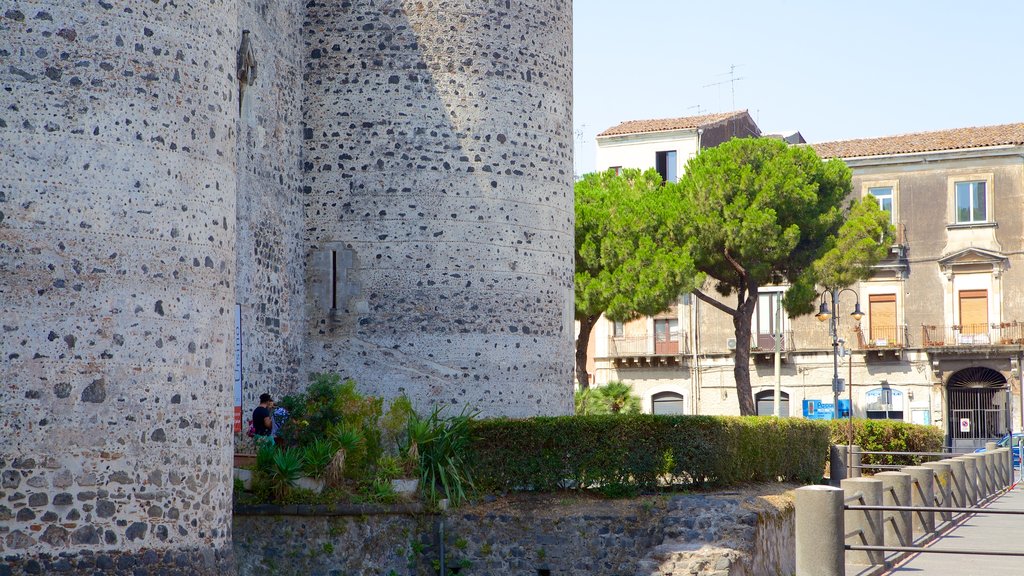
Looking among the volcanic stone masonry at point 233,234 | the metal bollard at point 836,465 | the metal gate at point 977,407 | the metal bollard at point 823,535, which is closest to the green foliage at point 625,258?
the metal bollard at point 836,465

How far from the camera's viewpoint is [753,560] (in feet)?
47.2

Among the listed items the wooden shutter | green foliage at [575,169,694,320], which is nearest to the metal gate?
the wooden shutter

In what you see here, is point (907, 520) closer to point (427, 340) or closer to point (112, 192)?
point (427, 340)

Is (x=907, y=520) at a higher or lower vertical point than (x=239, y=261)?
lower

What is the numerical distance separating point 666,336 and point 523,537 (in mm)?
32938

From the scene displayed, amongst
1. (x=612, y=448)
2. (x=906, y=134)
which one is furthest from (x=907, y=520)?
(x=906, y=134)

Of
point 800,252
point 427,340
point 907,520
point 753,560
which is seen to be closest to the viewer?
point 753,560

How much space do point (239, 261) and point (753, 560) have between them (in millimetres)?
7140

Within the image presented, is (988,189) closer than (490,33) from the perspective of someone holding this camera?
No

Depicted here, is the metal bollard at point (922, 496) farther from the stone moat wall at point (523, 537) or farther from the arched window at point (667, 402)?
the arched window at point (667, 402)

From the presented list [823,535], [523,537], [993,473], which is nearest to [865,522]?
[823,535]

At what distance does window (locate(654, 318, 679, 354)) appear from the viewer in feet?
157

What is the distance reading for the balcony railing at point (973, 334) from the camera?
140ft

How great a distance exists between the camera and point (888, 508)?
407 inches
